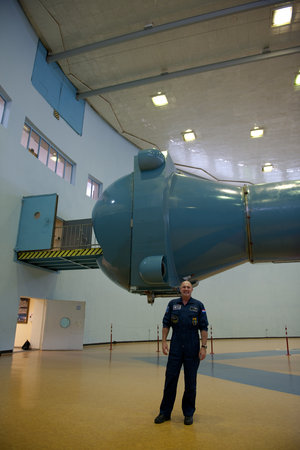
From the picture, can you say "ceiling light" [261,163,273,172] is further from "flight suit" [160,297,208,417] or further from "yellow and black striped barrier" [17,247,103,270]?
"flight suit" [160,297,208,417]

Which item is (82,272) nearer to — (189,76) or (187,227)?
(189,76)

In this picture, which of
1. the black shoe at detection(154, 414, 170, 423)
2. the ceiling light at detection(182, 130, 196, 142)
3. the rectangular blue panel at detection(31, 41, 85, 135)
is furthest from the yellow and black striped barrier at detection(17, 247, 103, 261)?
the ceiling light at detection(182, 130, 196, 142)

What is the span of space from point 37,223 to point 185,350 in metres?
6.90

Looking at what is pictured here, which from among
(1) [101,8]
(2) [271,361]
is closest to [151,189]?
(2) [271,361]

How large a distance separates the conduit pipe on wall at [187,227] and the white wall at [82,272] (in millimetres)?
5232

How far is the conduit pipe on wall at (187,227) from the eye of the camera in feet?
14.2

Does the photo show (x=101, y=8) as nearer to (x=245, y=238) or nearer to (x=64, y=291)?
(x=245, y=238)

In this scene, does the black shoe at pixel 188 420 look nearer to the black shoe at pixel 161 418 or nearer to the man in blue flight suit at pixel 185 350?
the man in blue flight suit at pixel 185 350

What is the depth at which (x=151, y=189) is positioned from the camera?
4730 mm

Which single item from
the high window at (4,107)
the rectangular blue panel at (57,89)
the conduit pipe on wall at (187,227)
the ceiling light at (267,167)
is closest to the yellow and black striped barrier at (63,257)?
the conduit pipe on wall at (187,227)

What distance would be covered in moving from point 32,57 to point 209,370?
10149 millimetres

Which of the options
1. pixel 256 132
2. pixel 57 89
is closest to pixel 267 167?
pixel 256 132

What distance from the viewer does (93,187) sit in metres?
13.2

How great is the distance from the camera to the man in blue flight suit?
10.5 feet
